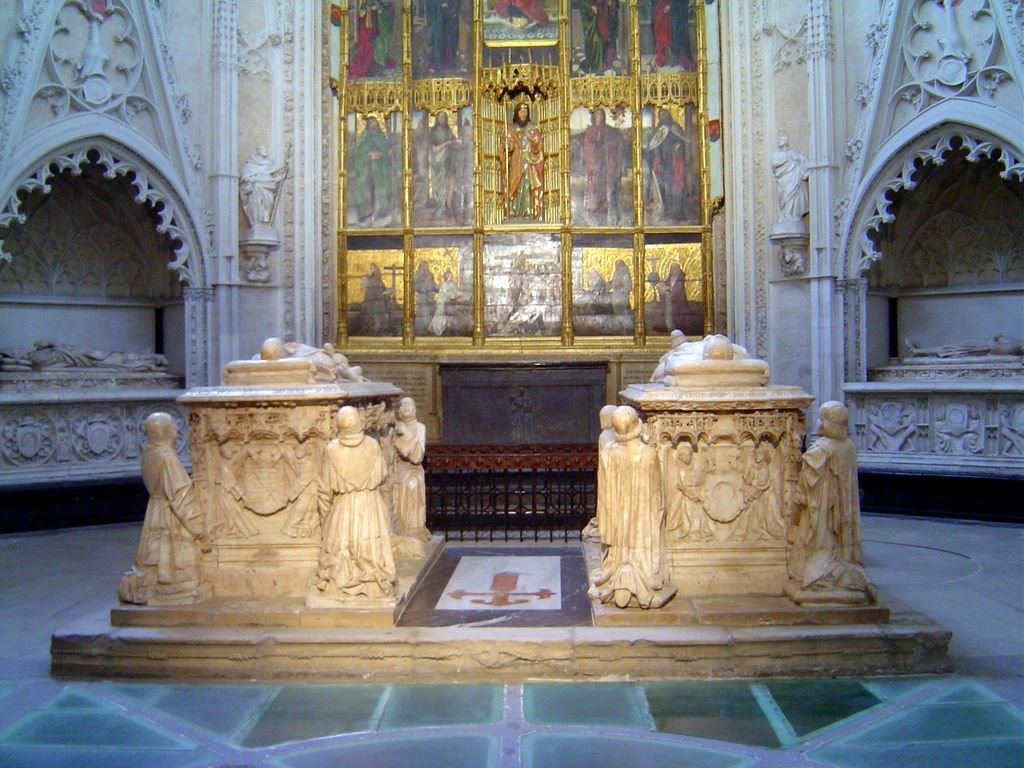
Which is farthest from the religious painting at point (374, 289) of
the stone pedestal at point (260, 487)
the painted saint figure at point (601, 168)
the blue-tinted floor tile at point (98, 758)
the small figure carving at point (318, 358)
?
the blue-tinted floor tile at point (98, 758)

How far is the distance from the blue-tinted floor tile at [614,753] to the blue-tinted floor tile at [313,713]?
2.74 ft

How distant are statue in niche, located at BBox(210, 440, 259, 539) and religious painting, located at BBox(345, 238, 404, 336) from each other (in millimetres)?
7635

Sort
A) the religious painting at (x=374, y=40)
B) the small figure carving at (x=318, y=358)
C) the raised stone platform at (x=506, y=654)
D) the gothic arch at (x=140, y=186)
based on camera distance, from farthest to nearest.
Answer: the religious painting at (x=374, y=40)
the gothic arch at (x=140, y=186)
the small figure carving at (x=318, y=358)
the raised stone platform at (x=506, y=654)

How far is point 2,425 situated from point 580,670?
23.5 ft

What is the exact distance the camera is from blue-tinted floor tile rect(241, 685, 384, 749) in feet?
14.2

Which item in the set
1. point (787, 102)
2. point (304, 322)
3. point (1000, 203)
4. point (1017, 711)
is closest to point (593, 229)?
point (787, 102)

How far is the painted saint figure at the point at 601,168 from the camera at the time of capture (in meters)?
13.5

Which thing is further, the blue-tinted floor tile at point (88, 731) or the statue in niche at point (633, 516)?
the statue in niche at point (633, 516)

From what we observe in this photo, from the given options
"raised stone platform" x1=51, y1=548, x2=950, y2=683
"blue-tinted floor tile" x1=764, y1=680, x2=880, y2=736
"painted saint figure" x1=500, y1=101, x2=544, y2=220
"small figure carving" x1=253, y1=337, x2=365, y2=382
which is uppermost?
"painted saint figure" x1=500, y1=101, x2=544, y2=220

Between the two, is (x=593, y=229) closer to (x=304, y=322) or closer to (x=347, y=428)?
(x=304, y=322)

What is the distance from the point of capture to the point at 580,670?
5.05 m

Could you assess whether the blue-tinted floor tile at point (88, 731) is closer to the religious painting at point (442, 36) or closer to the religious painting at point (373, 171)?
the religious painting at point (373, 171)

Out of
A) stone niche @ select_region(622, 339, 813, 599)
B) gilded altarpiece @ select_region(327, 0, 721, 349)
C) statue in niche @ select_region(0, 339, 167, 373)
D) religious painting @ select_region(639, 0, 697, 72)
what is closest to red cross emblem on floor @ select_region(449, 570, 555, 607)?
stone niche @ select_region(622, 339, 813, 599)

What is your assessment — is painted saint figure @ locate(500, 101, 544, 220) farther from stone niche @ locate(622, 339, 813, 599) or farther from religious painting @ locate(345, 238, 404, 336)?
stone niche @ locate(622, 339, 813, 599)
